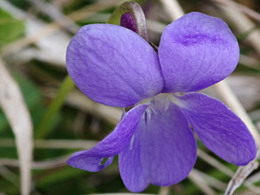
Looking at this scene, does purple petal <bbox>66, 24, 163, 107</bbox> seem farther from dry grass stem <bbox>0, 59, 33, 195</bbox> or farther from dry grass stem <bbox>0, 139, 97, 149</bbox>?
dry grass stem <bbox>0, 139, 97, 149</bbox>

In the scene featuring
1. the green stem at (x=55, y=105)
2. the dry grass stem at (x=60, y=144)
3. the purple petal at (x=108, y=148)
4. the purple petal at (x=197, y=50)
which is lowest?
the dry grass stem at (x=60, y=144)

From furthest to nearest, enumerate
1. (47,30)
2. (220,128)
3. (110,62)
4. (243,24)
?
(243,24), (47,30), (220,128), (110,62)

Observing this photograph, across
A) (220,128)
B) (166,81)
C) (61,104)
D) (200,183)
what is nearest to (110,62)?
(166,81)

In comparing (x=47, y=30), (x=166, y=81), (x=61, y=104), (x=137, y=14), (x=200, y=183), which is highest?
(x=137, y=14)

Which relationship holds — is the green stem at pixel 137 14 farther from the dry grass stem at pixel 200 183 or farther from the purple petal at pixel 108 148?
the dry grass stem at pixel 200 183

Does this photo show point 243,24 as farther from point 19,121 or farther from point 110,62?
point 110,62

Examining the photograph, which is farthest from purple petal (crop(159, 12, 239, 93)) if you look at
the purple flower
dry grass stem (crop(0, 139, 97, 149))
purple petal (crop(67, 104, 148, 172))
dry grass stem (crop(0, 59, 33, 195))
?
dry grass stem (crop(0, 139, 97, 149))

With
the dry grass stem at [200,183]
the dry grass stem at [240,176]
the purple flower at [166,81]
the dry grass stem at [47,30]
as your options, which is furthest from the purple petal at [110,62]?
the dry grass stem at [47,30]
